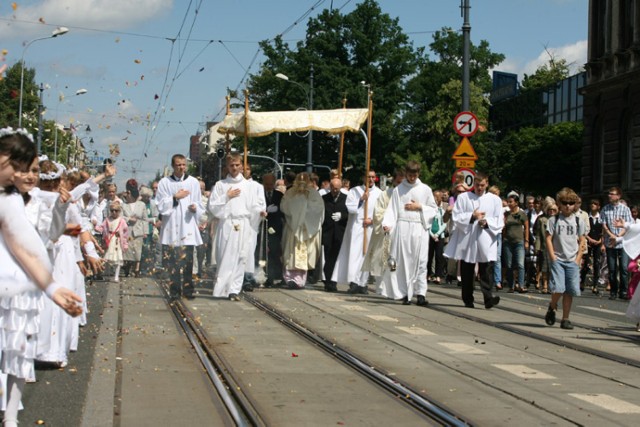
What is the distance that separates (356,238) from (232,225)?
3.67m

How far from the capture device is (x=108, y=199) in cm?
2278

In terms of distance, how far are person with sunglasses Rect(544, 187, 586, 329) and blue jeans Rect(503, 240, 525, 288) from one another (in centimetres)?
743

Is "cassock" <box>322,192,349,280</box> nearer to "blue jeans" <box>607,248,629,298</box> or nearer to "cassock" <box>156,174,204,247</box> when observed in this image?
"cassock" <box>156,174,204,247</box>

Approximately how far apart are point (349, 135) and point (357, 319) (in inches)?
1957

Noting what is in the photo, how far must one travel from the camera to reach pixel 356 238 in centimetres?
1997

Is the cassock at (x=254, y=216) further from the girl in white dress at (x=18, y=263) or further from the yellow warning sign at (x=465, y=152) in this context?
the girl in white dress at (x=18, y=263)

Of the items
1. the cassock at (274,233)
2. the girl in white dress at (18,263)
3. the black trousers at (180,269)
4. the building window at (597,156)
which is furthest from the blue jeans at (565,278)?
the building window at (597,156)

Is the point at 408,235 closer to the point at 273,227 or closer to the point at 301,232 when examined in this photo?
the point at 301,232

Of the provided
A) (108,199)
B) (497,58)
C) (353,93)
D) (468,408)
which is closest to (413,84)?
(353,93)

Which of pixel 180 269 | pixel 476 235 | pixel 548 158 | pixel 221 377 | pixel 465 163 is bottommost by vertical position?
pixel 221 377

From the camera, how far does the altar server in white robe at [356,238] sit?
1928 centimetres

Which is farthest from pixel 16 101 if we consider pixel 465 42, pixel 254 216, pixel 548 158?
pixel 254 216

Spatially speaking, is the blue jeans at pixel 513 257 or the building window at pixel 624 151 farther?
the building window at pixel 624 151

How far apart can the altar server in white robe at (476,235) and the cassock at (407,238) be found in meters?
0.42
